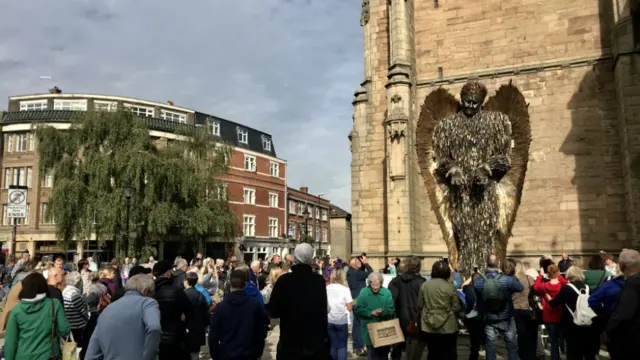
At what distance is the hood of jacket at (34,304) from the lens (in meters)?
4.38

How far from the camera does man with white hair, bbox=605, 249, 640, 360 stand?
4023mm

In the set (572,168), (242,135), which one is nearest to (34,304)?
(572,168)

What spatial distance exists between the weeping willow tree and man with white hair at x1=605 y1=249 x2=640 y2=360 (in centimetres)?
2456

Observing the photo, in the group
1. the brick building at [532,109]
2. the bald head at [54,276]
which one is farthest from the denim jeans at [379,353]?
the brick building at [532,109]

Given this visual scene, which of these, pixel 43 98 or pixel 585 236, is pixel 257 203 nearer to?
pixel 43 98

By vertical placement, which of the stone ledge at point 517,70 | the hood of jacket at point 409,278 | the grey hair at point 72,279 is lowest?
the hood of jacket at point 409,278

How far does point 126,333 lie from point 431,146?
8274mm

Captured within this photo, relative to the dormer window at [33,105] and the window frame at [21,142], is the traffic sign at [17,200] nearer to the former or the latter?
the window frame at [21,142]

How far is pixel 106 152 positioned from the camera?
90.3ft

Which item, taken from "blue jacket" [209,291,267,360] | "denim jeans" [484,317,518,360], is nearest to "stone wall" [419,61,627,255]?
"denim jeans" [484,317,518,360]

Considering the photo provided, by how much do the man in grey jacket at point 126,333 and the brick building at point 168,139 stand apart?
2752 cm

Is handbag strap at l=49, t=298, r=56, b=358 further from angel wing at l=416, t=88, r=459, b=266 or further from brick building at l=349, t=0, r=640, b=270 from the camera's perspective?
brick building at l=349, t=0, r=640, b=270

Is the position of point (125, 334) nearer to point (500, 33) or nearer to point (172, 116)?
point (500, 33)

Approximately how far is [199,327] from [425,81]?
1532cm
